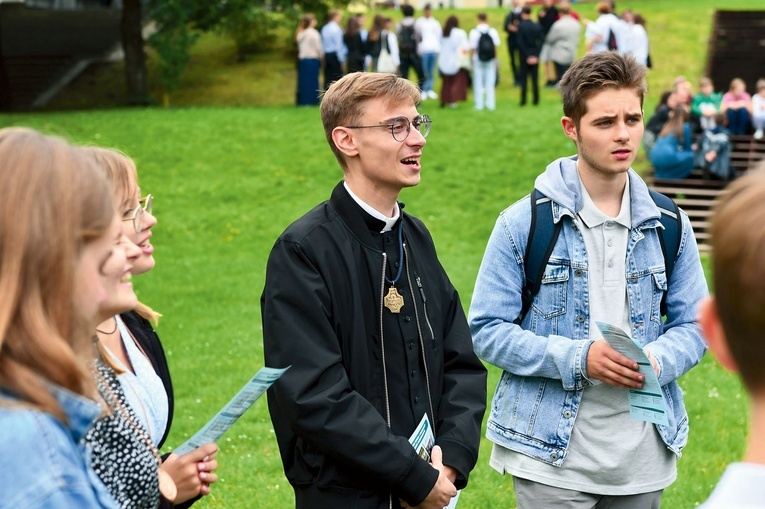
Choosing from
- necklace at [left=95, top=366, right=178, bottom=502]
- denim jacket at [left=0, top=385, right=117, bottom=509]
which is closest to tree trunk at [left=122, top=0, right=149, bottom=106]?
necklace at [left=95, top=366, right=178, bottom=502]

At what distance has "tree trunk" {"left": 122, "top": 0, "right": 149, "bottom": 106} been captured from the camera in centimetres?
2919

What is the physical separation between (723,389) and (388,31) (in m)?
17.5

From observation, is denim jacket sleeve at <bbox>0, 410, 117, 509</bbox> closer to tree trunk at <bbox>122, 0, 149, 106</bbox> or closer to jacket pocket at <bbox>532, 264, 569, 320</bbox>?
jacket pocket at <bbox>532, 264, 569, 320</bbox>

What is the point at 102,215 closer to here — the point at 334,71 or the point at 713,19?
the point at 334,71

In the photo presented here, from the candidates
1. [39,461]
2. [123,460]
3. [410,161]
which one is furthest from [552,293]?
[39,461]

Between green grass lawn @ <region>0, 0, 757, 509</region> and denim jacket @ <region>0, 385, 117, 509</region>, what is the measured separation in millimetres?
3296

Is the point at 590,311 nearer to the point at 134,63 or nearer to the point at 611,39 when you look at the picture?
the point at 611,39

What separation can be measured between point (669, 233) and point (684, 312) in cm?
32

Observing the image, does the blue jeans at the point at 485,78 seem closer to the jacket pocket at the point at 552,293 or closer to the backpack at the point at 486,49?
the backpack at the point at 486,49

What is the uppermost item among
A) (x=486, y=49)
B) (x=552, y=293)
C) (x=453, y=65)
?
(x=552, y=293)

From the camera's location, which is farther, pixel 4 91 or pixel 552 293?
pixel 4 91

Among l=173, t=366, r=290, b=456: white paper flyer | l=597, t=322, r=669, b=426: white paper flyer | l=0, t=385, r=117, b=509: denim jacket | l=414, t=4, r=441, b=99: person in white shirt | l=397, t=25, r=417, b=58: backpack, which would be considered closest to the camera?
l=0, t=385, r=117, b=509: denim jacket

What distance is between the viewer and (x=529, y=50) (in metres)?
24.0

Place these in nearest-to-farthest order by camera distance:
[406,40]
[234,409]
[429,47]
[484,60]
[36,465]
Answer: [36,465]
[234,409]
[484,60]
[406,40]
[429,47]
